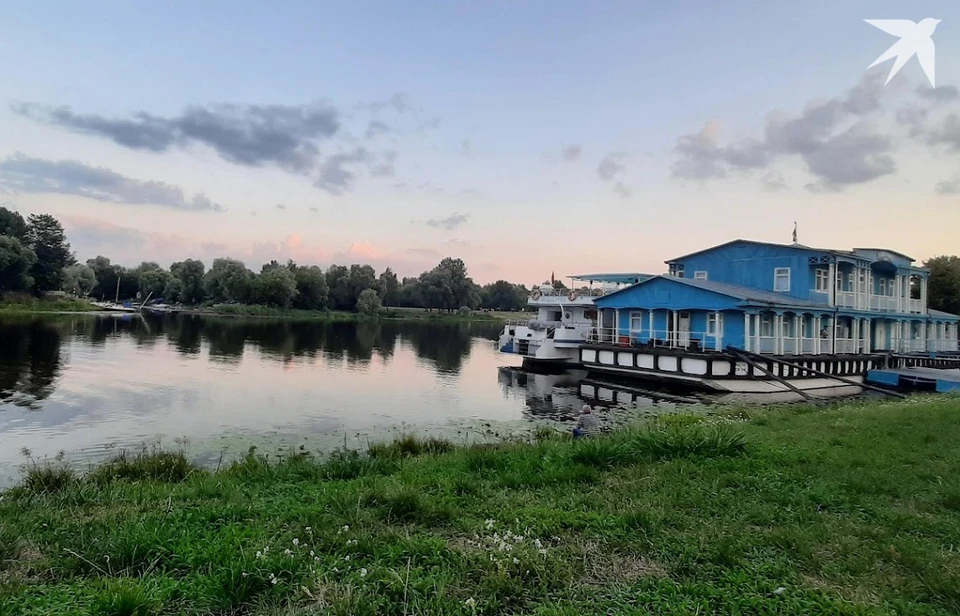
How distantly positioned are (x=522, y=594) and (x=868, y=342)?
3881 cm

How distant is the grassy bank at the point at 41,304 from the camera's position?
2907 inches

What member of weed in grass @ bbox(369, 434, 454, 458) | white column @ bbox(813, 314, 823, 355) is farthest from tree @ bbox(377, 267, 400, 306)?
weed in grass @ bbox(369, 434, 454, 458)

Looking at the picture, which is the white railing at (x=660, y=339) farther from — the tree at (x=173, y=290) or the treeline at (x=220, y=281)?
the tree at (x=173, y=290)

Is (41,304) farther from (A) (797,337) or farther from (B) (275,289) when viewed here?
(A) (797,337)

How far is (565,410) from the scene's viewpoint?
2427cm

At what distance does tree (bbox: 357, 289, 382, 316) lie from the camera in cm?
11188

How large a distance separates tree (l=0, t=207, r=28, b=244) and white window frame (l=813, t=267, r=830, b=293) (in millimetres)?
96666

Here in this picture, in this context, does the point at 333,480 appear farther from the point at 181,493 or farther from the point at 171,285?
the point at 171,285

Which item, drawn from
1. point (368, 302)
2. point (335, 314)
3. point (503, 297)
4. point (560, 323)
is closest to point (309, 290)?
point (335, 314)

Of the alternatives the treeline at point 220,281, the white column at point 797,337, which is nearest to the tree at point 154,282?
the treeline at point 220,281

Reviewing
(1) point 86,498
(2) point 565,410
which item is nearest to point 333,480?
(1) point 86,498

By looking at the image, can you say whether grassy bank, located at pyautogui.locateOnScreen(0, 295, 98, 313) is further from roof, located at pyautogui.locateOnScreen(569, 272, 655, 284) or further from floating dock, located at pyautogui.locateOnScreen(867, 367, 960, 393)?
floating dock, located at pyautogui.locateOnScreen(867, 367, 960, 393)

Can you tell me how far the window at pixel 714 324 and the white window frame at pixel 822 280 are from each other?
7.05 m

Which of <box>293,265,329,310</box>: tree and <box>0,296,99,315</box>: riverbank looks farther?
<box>293,265,329,310</box>: tree
